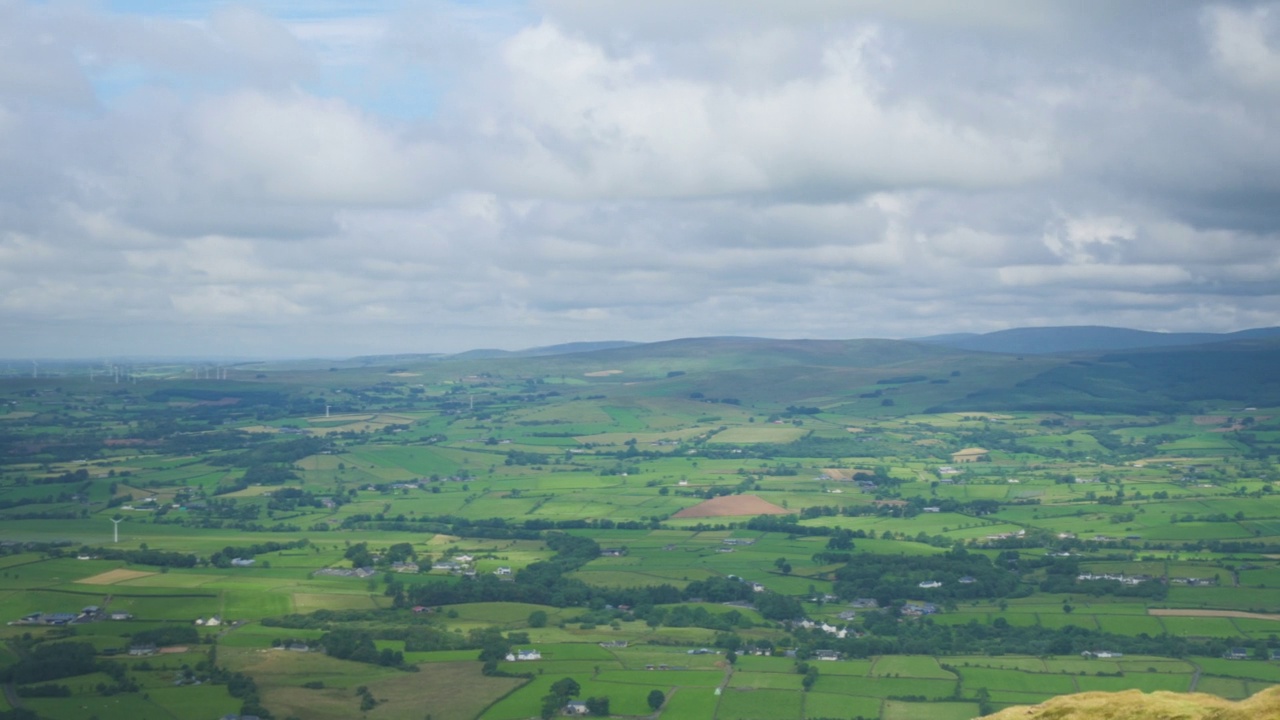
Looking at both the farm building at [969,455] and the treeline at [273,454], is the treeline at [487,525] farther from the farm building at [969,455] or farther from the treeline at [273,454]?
the farm building at [969,455]

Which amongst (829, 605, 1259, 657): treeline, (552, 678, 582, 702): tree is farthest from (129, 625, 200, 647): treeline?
(829, 605, 1259, 657): treeline

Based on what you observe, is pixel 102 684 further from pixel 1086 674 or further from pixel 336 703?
pixel 1086 674

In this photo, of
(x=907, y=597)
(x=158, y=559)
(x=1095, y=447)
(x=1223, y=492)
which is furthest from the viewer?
(x=1095, y=447)

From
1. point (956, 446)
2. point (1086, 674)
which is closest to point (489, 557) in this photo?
point (1086, 674)

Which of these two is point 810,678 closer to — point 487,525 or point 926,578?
point 926,578

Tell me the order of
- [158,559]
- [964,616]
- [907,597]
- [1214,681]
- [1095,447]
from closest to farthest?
1. [1214,681]
2. [964,616]
3. [907,597]
4. [158,559]
5. [1095,447]

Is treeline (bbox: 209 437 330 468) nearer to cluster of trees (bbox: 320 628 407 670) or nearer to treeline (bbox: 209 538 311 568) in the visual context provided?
treeline (bbox: 209 538 311 568)
